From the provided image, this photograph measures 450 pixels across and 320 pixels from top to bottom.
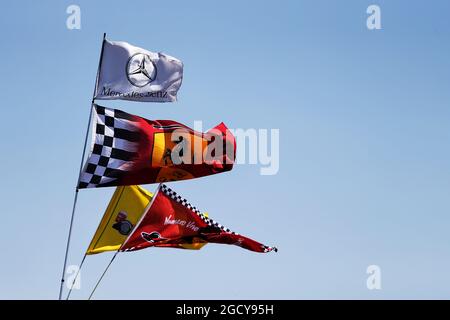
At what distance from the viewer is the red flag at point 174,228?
112 feet

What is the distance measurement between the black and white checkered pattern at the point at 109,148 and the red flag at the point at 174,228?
12.1ft

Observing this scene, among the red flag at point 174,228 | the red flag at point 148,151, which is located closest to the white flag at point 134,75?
the red flag at point 148,151

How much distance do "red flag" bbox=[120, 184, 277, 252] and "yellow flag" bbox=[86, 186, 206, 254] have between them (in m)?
0.38

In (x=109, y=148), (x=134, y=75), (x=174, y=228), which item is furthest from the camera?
(x=174, y=228)

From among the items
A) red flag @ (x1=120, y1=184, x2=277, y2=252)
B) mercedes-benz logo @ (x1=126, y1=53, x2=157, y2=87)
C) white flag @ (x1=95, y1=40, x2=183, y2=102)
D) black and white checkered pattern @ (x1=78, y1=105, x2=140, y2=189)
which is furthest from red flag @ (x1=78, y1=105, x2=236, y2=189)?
red flag @ (x1=120, y1=184, x2=277, y2=252)

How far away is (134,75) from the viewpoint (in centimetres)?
3152

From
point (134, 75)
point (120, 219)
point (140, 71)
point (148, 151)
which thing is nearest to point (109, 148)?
point (148, 151)

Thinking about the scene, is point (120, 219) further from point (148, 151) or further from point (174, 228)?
point (148, 151)

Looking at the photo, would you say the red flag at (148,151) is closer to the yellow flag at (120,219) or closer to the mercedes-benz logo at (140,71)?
the mercedes-benz logo at (140,71)

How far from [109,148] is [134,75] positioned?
9.48 ft

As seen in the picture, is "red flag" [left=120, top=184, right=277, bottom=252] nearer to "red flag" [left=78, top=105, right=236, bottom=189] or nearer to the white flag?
"red flag" [left=78, top=105, right=236, bottom=189]
